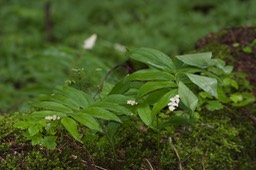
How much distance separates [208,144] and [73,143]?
2.55 ft

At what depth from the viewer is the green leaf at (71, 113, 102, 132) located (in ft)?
5.85

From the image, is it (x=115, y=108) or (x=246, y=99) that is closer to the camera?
(x=115, y=108)

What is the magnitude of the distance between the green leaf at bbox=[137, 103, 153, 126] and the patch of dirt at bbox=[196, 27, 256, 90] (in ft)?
3.96

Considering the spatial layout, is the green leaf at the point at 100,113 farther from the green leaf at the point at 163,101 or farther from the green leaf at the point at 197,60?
the green leaf at the point at 197,60

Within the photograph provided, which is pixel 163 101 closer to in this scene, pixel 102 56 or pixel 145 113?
pixel 145 113

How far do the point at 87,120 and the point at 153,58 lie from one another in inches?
20.3

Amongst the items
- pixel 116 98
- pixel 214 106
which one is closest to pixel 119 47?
pixel 214 106

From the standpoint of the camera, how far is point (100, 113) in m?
1.85

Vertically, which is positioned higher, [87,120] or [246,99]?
[87,120]

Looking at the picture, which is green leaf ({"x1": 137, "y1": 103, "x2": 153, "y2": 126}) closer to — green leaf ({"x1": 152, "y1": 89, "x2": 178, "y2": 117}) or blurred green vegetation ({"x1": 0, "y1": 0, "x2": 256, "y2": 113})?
green leaf ({"x1": 152, "y1": 89, "x2": 178, "y2": 117})

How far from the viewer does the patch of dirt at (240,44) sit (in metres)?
2.98

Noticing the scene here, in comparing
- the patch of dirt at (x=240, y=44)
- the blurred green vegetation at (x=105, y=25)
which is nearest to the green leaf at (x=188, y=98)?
the patch of dirt at (x=240, y=44)

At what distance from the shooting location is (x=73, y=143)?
6.60 feet

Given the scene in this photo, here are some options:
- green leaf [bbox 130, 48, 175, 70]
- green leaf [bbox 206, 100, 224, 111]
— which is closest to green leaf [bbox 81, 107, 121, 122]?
green leaf [bbox 130, 48, 175, 70]
